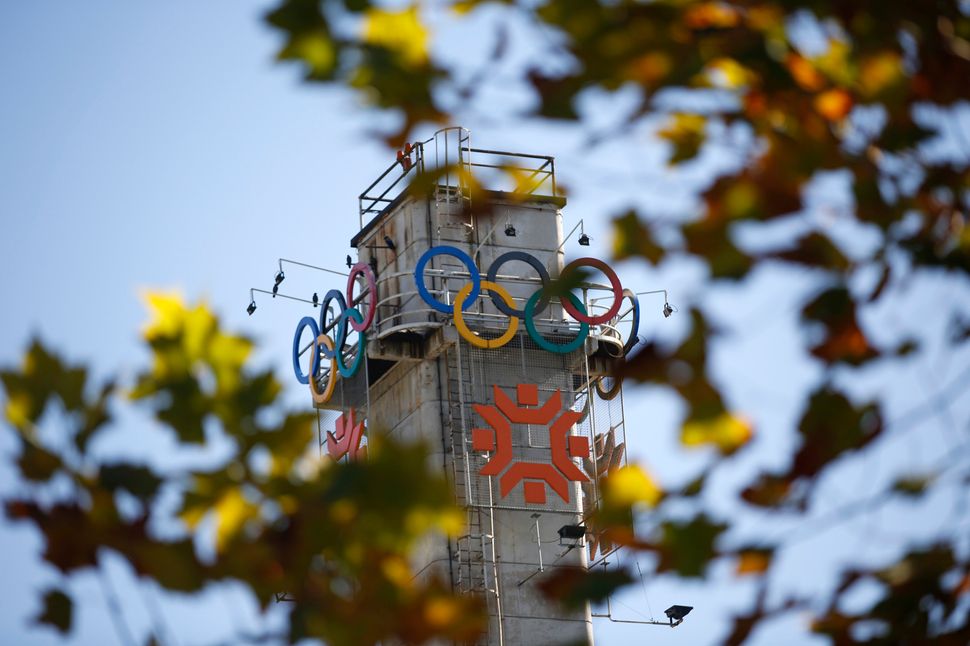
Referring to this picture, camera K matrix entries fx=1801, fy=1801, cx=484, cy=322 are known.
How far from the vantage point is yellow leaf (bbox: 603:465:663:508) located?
503 cm

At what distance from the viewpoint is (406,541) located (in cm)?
445

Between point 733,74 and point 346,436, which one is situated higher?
point 346,436

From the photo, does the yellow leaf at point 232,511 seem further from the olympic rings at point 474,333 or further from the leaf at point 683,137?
the olympic rings at point 474,333

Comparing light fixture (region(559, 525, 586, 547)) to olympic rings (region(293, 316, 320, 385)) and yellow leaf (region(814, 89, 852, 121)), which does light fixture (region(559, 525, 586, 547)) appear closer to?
olympic rings (region(293, 316, 320, 385))

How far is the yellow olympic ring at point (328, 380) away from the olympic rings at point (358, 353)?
0.21 m

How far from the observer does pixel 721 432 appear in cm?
491

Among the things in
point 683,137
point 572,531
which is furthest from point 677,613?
point 683,137

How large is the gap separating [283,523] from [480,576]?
2532cm

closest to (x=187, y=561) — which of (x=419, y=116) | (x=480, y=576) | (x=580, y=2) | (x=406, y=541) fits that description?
(x=406, y=541)

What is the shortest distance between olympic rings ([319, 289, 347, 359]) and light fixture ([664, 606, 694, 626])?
24.4 feet

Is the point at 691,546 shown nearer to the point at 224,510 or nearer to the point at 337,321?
the point at 224,510

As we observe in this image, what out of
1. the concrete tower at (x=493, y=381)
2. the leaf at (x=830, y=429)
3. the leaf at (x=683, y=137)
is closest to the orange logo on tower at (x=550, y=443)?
the concrete tower at (x=493, y=381)

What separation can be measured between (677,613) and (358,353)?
7.14 metres

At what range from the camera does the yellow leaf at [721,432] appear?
4.91m
